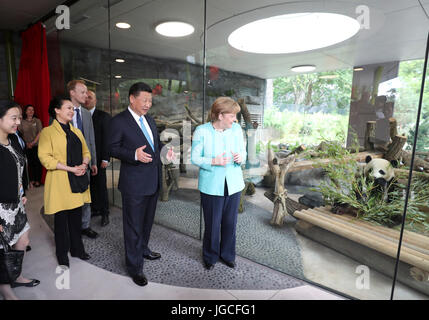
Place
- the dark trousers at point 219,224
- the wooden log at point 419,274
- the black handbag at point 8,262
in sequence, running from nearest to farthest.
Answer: the black handbag at point 8,262 < the wooden log at point 419,274 < the dark trousers at point 219,224

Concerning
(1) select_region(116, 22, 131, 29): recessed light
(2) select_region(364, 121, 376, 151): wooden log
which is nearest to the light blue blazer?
(2) select_region(364, 121, 376, 151): wooden log

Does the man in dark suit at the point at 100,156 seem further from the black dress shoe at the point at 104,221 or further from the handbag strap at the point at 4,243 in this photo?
the handbag strap at the point at 4,243

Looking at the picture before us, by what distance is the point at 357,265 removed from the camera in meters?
1.92

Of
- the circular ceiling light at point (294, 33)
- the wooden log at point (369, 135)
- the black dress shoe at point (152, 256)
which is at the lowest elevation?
the black dress shoe at point (152, 256)

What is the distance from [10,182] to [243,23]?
218 centimetres

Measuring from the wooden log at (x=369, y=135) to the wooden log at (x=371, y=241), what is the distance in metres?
0.65

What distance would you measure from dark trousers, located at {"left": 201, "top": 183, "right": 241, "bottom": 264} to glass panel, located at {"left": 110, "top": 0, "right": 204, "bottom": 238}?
62 centimetres

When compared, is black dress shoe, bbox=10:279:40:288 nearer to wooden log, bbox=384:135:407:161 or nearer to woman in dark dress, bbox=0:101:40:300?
woman in dark dress, bbox=0:101:40:300

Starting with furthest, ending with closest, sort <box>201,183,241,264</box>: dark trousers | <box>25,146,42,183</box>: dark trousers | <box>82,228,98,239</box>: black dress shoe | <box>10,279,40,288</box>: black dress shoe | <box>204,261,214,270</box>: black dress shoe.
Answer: <box>25,146,42,183</box>: dark trousers → <box>82,228,98,239</box>: black dress shoe → <box>204,261,214,270</box>: black dress shoe → <box>201,183,241,264</box>: dark trousers → <box>10,279,40,288</box>: black dress shoe

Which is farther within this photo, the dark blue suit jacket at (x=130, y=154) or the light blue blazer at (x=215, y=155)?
the light blue blazer at (x=215, y=155)

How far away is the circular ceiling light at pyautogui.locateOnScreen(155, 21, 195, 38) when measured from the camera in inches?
103

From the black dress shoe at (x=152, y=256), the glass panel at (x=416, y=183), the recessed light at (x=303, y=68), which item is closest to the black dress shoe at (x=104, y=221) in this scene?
the black dress shoe at (x=152, y=256)

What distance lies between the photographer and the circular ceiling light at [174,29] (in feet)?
8.55
